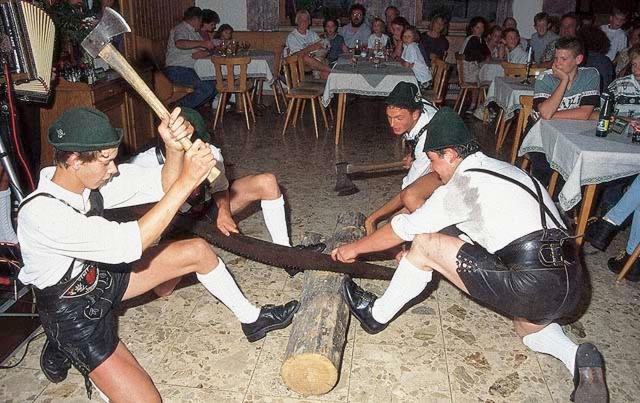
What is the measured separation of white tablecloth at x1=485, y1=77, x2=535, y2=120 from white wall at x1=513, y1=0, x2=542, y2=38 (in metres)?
4.20

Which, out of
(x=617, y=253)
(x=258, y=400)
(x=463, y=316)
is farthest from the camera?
(x=617, y=253)

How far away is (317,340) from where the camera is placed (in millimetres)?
2188

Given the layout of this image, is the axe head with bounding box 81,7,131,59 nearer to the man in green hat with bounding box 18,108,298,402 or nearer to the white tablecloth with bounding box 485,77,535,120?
the man in green hat with bounding box 18,108,298,402

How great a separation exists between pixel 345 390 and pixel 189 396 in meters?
0.70

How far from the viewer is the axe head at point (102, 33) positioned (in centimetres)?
178

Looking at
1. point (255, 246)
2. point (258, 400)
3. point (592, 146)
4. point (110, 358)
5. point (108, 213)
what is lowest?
point (258, 400)

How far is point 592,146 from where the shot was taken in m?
3.05

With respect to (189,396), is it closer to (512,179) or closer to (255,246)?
(255,246)

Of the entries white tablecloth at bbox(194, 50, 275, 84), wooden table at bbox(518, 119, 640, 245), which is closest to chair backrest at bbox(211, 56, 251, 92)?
white tablecloth at bbox(194, 50, 275, 84)

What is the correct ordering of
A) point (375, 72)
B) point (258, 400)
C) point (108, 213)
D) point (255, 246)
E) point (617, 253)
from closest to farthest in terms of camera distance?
point (258, 400), point (108, 213), point (255, 246), point (617, 253), point (375, 72)

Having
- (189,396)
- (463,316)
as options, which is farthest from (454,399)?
(189,396)

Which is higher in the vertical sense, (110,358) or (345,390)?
(110,358)

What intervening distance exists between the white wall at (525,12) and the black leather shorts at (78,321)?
357 inches

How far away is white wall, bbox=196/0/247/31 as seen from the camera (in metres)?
9.16
